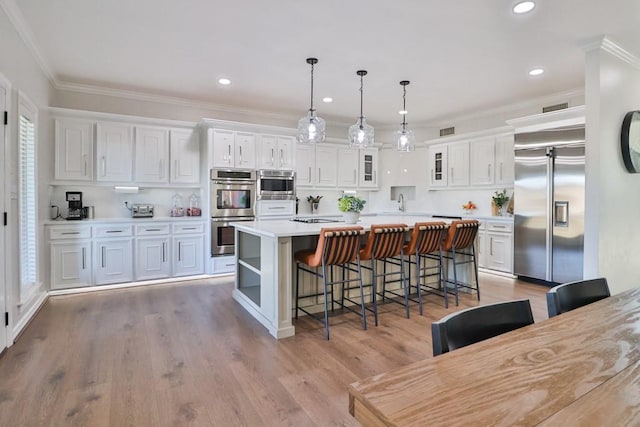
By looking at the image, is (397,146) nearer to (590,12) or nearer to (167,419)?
(590,12)

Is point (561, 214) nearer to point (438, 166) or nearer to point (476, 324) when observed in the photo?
point (438, 166)

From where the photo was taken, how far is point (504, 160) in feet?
18.4

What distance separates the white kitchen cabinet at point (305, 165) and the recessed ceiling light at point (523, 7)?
391 cm

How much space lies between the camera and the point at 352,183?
6.86 meters

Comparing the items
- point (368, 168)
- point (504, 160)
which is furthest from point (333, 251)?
point (368, 168)

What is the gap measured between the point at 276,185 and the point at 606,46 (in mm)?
4315

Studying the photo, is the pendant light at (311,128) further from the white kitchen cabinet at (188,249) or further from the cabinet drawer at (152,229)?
the cabinet drawer at (152,229)

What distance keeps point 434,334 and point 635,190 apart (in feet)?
13.5

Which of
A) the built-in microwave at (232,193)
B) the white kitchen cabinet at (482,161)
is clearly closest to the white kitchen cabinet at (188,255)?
the built-in microwave at (232,193)

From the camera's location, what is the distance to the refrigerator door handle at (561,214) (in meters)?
4.52

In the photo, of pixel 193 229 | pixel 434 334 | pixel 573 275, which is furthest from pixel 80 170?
pixel 573 275

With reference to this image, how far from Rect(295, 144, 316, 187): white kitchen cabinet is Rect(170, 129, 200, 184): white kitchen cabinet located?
1670 mm

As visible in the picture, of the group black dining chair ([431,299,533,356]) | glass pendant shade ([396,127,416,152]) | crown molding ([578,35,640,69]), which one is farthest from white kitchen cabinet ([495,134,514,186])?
black dining chair ([431,299,533,356])

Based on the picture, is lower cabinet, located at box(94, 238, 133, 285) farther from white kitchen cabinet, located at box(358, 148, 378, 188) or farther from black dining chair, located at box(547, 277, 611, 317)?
black dining chair, located at box(547, 277, 611, 317)
